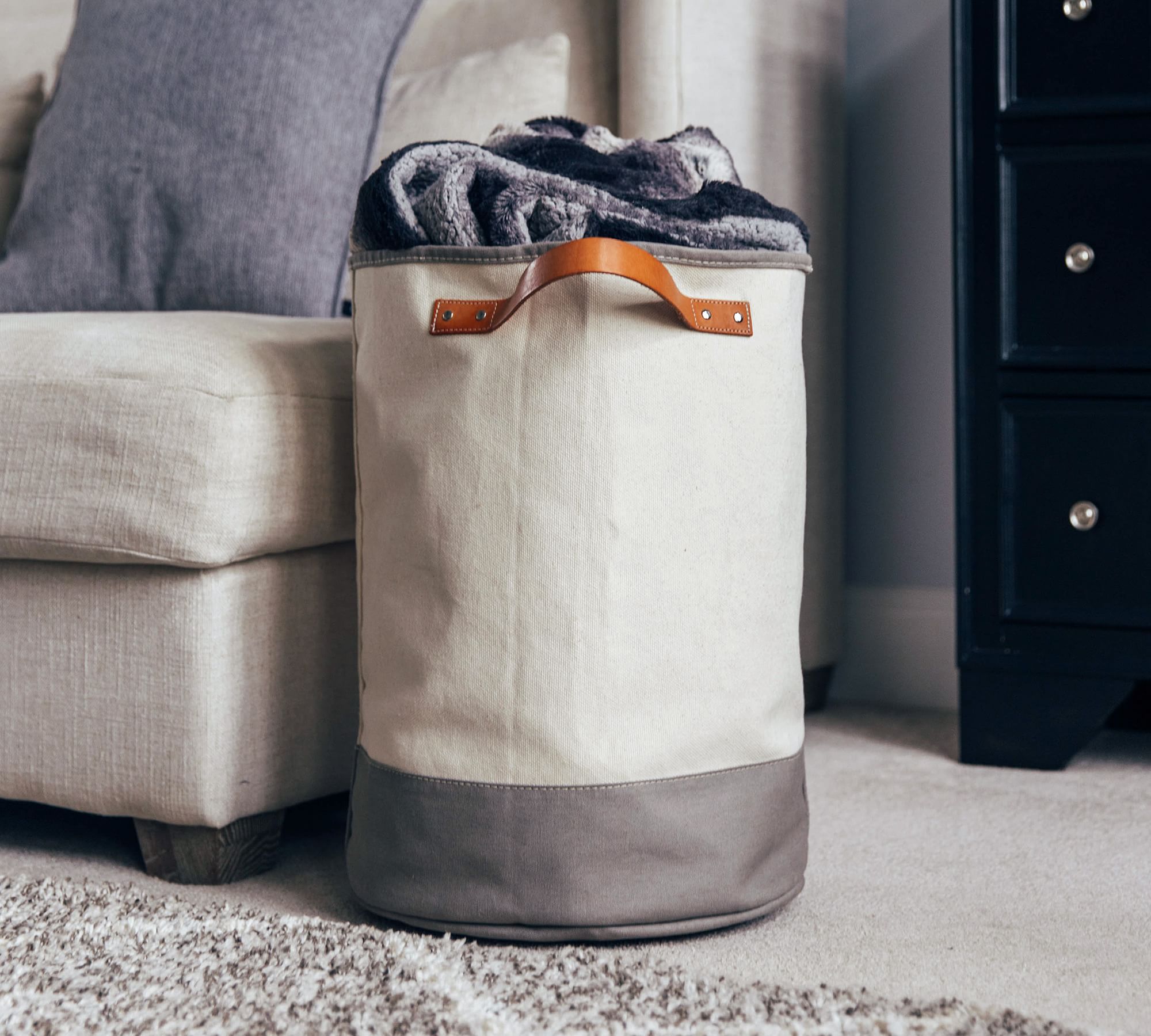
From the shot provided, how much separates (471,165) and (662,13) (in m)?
0.66

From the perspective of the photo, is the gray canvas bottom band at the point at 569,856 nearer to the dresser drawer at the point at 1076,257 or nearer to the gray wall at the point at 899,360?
the dresser drawer at the point at 1076,257

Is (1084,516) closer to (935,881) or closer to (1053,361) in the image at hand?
(1053,361)

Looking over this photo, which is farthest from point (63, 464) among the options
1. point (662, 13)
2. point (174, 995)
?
point (662, 13)


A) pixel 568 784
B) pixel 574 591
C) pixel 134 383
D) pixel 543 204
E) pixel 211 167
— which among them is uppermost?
pixel 211 167

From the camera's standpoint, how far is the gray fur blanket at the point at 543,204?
86cm

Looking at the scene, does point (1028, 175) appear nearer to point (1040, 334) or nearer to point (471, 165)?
point (1040, 334)

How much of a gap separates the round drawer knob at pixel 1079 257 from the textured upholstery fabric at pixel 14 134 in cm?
119

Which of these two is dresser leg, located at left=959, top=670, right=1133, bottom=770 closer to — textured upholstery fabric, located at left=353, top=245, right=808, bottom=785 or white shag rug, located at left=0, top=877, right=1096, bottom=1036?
textured upholstery fabric, located at left=353, top=245, right=808, bottom=785

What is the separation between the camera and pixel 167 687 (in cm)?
95

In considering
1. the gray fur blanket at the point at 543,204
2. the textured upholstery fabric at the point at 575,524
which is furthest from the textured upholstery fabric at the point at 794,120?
the textured upholstery fabric at the point at 575,524

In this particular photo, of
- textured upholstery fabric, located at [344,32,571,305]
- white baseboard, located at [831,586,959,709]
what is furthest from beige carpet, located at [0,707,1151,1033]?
textured upholstery fabric, located at [344,32,571,305]

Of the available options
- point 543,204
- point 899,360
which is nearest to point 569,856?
point 543,204

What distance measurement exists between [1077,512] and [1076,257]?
26cm

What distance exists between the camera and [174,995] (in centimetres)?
75
